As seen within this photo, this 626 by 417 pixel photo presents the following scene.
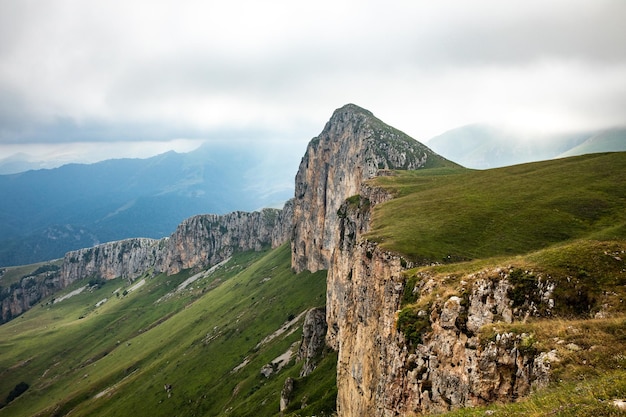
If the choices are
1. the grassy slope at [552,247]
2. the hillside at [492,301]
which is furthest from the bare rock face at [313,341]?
the grassy slope at [552,247]

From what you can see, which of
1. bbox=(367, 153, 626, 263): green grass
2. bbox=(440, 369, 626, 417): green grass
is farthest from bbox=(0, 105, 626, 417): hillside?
bbox=(367, 153, 626, 263): green grass

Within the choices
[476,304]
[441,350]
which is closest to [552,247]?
[476,304]

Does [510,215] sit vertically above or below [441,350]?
above

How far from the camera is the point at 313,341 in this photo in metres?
111

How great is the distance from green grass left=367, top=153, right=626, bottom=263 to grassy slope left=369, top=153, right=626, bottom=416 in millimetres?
135

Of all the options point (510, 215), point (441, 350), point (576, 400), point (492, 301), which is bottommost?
point (441, 350)

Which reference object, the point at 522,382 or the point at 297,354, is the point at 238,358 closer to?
the point at 297,354

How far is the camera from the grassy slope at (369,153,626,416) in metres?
17.4

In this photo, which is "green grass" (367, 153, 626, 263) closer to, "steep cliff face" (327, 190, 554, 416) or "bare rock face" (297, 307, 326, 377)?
"steep cliff face" (327, 190, 554, 416)

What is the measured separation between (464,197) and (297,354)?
284ft

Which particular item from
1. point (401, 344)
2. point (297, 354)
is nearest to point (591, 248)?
point (401, 344)

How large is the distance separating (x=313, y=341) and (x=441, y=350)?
8976 centimetres

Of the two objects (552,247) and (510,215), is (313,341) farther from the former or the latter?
(552,247)

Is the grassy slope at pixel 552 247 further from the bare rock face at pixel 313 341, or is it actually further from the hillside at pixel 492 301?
the bare rock face at pixel 313 341
